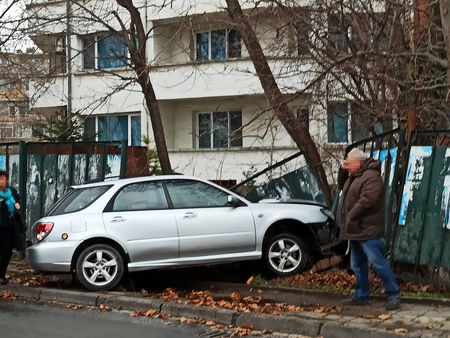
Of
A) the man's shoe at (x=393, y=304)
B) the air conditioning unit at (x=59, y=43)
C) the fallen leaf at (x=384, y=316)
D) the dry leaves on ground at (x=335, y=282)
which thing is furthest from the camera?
the air conditioning unit at (x=59, y=43)

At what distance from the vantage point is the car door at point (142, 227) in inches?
347

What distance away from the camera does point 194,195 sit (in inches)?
369

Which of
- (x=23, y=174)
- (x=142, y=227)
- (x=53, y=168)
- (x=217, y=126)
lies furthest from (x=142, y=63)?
(x=217, y=126)

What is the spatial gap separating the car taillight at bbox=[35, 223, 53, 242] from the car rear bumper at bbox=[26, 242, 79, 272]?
11 centimetres

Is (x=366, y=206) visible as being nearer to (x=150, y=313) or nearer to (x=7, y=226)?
(x=150, y=313)

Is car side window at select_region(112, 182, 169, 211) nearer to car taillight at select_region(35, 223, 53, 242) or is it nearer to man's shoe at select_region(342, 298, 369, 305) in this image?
car taillight at select_region(35, 223, 53, 242)

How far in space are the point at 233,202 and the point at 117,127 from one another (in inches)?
593

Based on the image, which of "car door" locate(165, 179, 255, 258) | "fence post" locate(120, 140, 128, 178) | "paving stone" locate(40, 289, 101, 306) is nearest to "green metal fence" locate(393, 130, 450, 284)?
"car door" locate(165, 179, 255, 258)

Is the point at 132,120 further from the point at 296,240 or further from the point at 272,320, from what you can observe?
the point at 272,320

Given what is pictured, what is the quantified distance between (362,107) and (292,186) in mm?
1908

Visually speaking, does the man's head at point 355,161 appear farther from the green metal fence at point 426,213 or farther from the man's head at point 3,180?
the man's head at point 3,180

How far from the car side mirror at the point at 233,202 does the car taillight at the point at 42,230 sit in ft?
8.16

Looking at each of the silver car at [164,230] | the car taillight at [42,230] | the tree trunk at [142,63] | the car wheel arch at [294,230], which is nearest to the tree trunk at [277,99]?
the car wheel arch at [294,230]

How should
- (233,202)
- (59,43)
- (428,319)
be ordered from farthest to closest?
(59,43)
(233,202)
(428,319)
